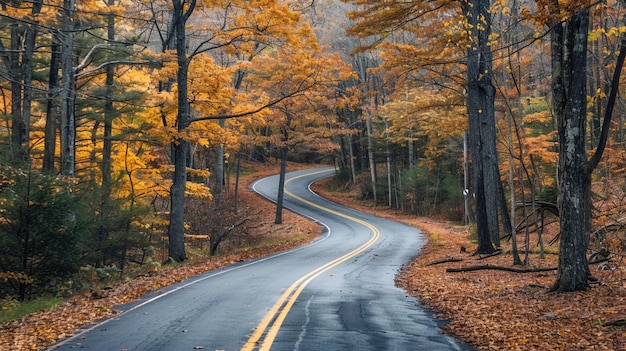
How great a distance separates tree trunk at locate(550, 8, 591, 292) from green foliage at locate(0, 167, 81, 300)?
10436 millimetres

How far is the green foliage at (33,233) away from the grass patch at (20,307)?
824 millimetres

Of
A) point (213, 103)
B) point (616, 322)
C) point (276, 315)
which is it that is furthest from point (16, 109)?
point (616, 322)

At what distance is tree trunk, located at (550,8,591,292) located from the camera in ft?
29.1

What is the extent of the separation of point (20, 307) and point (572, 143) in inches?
425

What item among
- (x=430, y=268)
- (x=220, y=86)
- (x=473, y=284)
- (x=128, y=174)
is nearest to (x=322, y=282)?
(x=473, y=284)

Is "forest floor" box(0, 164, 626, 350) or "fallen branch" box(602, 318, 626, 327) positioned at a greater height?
"fallen branch" box(602, 318, 626, 327)

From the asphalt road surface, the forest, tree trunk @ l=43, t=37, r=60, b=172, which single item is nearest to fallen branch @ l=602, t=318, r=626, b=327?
the forest

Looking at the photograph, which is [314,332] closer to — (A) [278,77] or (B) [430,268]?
(B) [430,268]

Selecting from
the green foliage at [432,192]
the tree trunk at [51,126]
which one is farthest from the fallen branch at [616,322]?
the green foliage at [432,192]

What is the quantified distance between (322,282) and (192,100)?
9.67 meters

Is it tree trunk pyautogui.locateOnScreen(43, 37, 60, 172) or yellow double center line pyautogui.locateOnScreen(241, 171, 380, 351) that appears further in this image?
tree trunk pyautogui.locateOnScreen(43, 37, 60, 172)

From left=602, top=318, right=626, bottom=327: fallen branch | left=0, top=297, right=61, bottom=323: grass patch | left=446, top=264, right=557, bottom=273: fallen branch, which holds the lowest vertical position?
left=0, top=297, right=61, bottom=323: grass patch

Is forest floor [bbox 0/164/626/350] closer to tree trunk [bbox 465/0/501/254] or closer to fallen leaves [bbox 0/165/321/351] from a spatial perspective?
fallen leaves [bbox 0/165/321/351]

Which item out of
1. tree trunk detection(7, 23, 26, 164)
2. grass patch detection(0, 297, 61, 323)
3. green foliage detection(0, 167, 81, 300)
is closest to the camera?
grass patch detection(0, 297, 61, 323)
